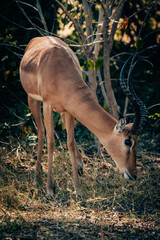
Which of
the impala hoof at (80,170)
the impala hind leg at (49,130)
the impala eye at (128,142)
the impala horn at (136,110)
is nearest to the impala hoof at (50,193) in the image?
the impala hind leg at (49,130)

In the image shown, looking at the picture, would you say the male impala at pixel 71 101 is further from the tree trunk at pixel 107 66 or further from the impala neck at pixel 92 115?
the tree trunk at pixel 107 66

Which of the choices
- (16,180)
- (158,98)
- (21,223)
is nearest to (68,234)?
(21,223)

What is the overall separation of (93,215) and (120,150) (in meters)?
0.83

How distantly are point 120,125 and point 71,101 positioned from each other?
2.36ft

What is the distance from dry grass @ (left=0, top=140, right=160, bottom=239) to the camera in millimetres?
3279

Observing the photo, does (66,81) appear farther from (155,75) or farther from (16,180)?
(155,75)

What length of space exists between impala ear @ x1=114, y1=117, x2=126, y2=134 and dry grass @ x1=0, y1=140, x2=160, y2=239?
2.66ft

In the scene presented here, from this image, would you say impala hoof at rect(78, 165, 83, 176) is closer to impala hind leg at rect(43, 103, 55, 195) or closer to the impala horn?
impala hind leg at rect(43, 103, 55, 195)

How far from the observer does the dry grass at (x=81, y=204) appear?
3.28m

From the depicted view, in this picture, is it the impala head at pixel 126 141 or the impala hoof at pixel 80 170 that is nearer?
the impala head at pixel 126 141

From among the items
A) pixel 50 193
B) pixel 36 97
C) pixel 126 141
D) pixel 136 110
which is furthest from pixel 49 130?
pixel 136 110

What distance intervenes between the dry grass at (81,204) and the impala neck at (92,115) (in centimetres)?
79

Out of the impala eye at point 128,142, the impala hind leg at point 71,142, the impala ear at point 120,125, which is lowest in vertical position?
the impala hind leg at point 71,142

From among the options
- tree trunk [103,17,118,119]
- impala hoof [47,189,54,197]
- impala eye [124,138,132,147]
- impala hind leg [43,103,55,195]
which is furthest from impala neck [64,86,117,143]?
tree trunk [103,17,118,119]
